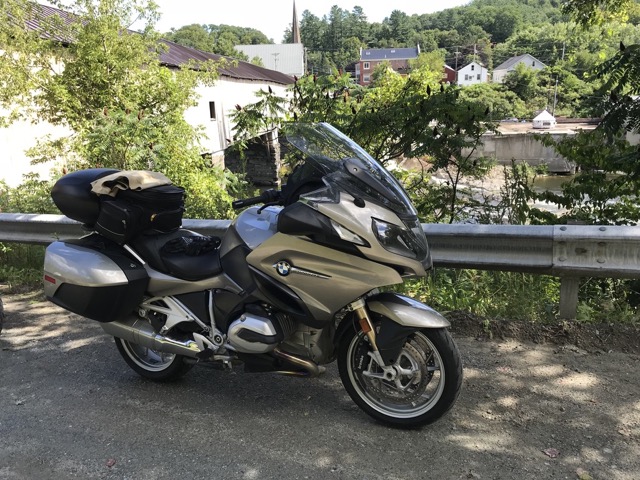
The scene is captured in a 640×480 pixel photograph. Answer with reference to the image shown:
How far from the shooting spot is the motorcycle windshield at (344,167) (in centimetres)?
264

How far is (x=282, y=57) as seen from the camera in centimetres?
8375

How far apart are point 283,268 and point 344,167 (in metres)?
0.59

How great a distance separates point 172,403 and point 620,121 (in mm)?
4696

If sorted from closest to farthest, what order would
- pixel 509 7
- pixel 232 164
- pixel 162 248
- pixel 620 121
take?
1. pixel 162 248
2. pixel 620 121
3. pixel 232 164
4. pixel 509 7

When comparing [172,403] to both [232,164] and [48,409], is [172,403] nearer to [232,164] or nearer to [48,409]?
[48,409]

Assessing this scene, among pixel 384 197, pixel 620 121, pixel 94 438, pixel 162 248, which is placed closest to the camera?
pixel 384 197

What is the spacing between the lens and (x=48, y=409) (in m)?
3.25

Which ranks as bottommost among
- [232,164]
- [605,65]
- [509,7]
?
[232,164]

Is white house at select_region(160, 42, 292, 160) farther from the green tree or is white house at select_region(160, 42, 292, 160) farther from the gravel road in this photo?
the gravel road

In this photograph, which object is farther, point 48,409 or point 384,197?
point 48,409

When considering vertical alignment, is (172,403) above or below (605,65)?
below

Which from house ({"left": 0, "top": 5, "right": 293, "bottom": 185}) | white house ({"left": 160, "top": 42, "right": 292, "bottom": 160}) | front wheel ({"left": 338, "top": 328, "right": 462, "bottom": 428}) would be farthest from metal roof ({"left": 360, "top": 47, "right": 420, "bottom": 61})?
front wheel ({"left": 338, "top": 328, "right": 462, "bottom": 428})

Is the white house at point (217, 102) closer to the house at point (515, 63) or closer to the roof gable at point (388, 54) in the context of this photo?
the house at point (515, 63)

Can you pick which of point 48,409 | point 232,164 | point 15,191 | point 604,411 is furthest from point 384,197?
point 232,164
